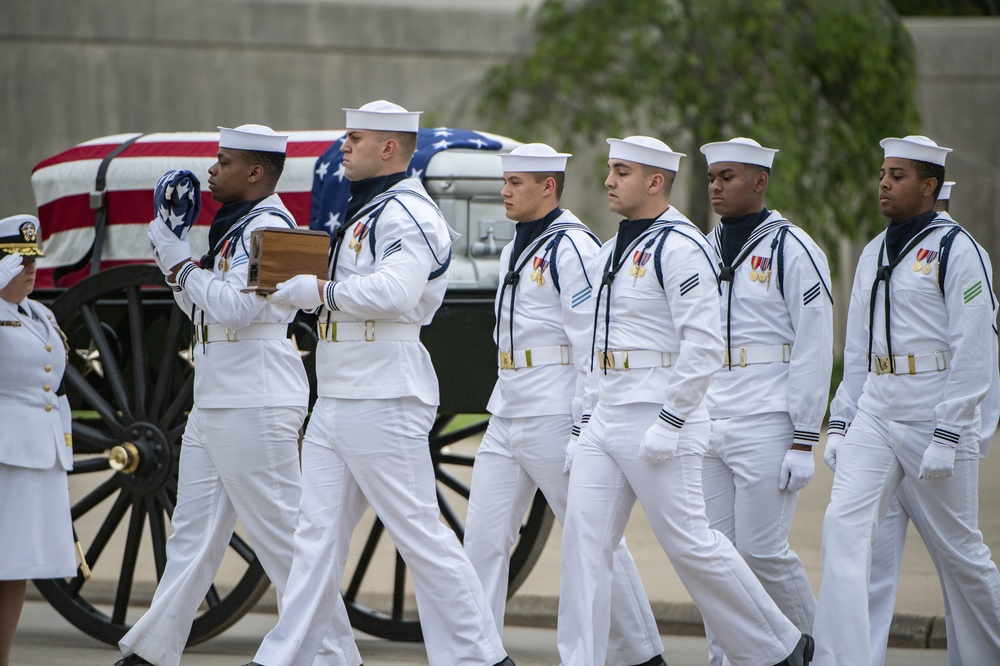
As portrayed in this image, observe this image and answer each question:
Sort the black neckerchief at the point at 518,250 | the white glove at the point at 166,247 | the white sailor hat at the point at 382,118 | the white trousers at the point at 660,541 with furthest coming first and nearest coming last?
the black neckerchief at the point at 518,250 → the white glove at the point at 166,247 → the white sailor hat at the point at 382,118 → the white trousers at the point at 660,541

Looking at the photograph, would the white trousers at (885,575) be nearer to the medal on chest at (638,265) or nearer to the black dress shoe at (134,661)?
the medal on chest at (638,265)

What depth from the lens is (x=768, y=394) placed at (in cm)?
513

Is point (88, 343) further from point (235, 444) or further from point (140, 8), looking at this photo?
point (140, 8)

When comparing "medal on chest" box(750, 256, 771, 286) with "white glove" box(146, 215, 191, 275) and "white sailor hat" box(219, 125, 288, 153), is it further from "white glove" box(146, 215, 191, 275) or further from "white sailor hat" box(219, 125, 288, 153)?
"white glove" box(146, 215, 191, 275)

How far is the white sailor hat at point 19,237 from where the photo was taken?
5.29m

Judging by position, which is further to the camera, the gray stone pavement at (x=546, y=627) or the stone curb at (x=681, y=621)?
the stone curb at (x=681, y=621)

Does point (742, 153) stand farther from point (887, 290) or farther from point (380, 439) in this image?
point (380, 439)

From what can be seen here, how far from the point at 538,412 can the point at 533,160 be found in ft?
3.05

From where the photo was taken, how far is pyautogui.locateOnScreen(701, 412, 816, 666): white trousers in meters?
5.07

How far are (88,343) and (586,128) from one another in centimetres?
837

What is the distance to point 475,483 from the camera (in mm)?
5363

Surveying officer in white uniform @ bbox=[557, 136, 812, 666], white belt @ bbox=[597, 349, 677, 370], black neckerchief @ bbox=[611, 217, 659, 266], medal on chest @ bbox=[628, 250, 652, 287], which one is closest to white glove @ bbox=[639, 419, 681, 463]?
officer in white uniform @ bbox=[557, 136, 812, 666]

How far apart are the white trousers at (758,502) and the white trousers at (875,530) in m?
0.20

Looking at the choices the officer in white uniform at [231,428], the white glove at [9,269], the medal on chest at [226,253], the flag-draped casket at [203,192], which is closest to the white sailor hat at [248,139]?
the officer in white uniform at [231,428]
